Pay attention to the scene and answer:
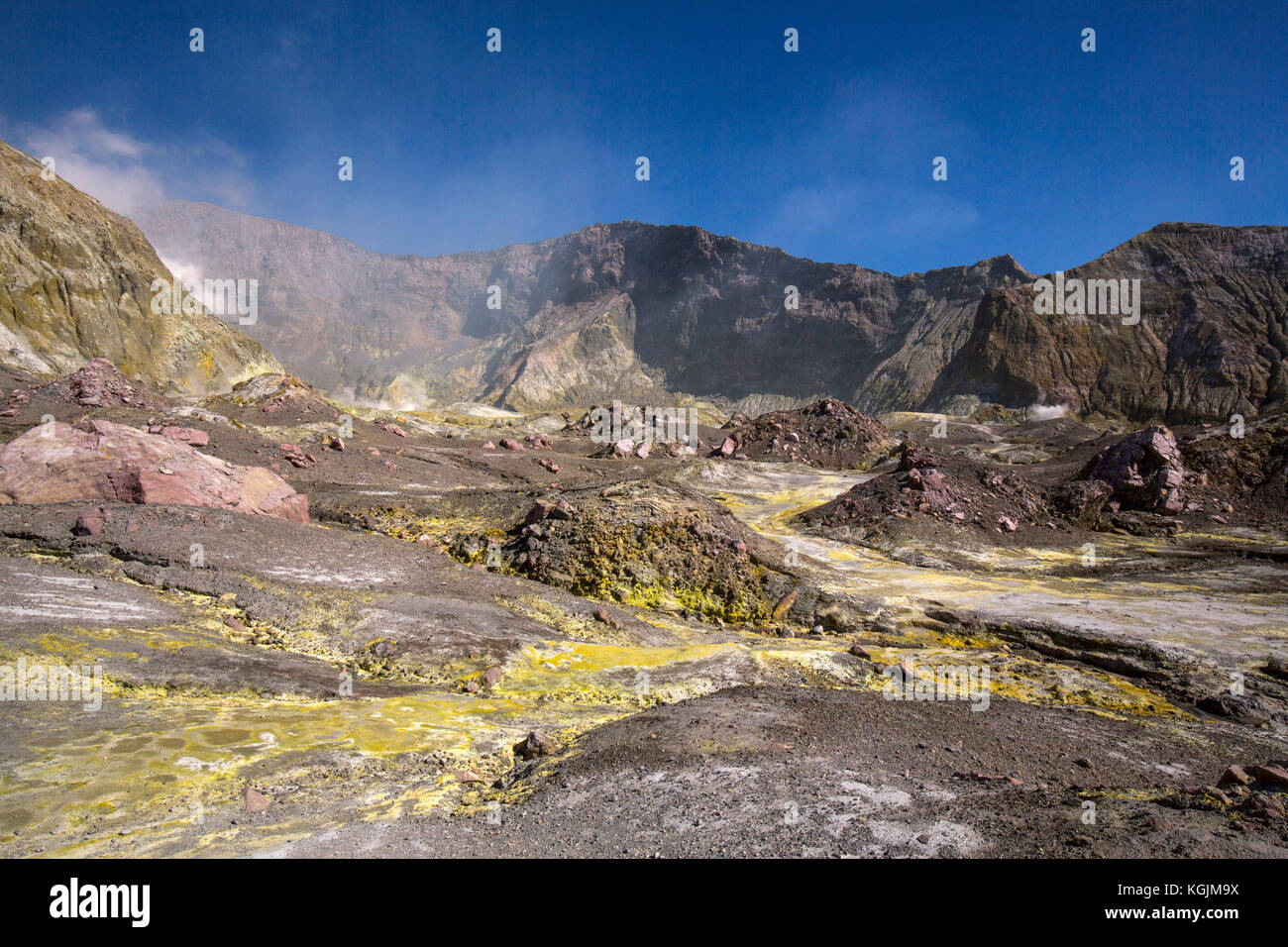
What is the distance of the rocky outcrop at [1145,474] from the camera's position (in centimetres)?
3133

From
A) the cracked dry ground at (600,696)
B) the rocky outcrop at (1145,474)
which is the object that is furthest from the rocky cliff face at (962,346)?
the cracked dry ground at (600,696)

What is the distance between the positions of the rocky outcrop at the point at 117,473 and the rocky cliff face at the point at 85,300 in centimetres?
5091

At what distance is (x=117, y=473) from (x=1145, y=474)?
141ft

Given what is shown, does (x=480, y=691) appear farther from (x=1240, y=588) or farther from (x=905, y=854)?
(x=1240, y=588)

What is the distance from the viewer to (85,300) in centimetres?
6975

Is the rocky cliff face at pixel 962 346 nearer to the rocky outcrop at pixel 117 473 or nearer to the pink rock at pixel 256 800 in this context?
the rocky outcrop at pixel 117 473

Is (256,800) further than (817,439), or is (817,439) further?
(817,439)

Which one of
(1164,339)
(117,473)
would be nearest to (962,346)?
(1164,339)

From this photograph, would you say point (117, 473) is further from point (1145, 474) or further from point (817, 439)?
point (817, 439)

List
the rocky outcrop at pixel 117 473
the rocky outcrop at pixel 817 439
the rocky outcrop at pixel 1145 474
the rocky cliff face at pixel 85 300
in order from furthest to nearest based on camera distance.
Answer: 1. the rocky cliff face at pixel 85 300
2. the rocky outcrop at pixel 817 439
3. the rocky outcrop at pixel 1145 474
4. the rocky outcrop at pixel 117 473

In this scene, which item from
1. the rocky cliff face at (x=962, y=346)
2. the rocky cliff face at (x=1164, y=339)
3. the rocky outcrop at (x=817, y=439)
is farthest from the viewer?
the rocky cliff face at (x=962, y=346)

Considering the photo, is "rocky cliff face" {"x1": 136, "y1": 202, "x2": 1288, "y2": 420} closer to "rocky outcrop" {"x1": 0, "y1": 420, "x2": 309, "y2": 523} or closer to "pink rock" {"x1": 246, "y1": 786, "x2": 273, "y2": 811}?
"rocky outcrop" {"x1": 0, "y1": 420, "x2": 309, "y2": 523}

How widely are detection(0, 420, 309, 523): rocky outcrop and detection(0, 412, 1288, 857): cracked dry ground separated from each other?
2.95 m
